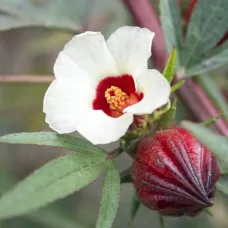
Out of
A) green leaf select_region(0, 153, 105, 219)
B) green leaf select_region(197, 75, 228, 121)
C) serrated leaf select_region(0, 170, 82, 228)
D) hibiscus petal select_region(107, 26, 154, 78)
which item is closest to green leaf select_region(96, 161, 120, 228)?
green leaf select_region(0, 153, 105, 219)

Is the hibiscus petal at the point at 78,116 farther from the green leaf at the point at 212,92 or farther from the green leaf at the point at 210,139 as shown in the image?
the green leaf at the point at 212,92

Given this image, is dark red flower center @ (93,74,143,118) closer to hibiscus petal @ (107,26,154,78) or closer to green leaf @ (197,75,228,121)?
hibiscus petal @ (107,26,154,78)

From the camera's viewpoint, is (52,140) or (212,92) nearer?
(52,140)

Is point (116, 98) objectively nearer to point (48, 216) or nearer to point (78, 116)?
point (78, 116)

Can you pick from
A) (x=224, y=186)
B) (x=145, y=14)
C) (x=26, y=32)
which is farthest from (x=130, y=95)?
(x=26, y=32)

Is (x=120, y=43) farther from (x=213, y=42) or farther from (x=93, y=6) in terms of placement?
(x=93, y=6)

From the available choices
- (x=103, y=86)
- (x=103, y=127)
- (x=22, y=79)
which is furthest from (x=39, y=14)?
(x=103, y=127)
